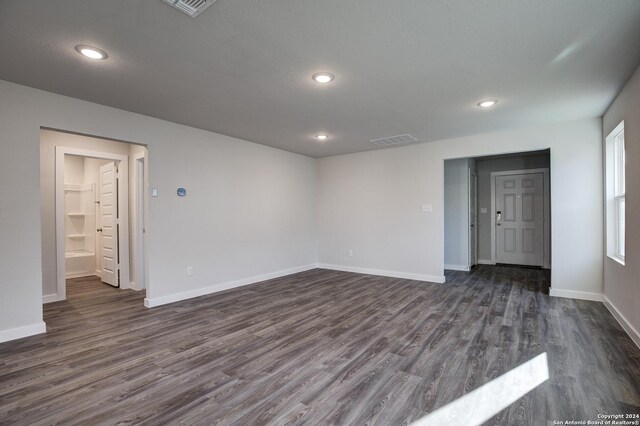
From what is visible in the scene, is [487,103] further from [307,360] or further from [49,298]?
[49,298]

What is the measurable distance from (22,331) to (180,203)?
2059 mm

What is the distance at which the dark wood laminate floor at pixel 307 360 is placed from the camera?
6.13 feet

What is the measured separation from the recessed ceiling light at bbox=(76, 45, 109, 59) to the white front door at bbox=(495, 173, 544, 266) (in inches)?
297

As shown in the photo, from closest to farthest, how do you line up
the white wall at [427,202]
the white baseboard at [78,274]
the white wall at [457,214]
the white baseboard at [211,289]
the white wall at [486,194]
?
the white baseboard at [211,289] < the white wall at [427,202] < the white baseboard at [78,274] < the white wall at [457,214] < the white wall at [486,194]

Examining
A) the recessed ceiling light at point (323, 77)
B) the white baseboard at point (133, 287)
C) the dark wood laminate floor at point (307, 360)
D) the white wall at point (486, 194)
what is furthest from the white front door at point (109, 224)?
the white wall at point (486, 194)

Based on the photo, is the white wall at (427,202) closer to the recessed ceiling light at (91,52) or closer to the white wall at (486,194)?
the white wall at (486,194)

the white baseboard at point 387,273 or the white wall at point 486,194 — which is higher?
the white wall at point 486,194

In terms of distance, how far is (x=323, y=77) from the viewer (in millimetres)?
2793

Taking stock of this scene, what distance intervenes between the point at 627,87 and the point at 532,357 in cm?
271

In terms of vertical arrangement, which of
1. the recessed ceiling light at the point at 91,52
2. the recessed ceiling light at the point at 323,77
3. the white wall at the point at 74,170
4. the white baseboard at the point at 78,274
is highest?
the recessed ceiling light at the point at 91,52

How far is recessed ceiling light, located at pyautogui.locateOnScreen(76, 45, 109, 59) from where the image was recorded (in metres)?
2.30

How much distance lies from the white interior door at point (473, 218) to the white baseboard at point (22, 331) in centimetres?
686

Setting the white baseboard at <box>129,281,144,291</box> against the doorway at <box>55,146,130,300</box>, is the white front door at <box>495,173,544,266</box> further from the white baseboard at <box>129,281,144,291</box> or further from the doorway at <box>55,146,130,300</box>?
the doorway at <box>55,146,130,300</box>

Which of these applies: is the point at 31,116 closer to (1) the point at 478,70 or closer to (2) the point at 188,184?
(2) the point at 188,184
